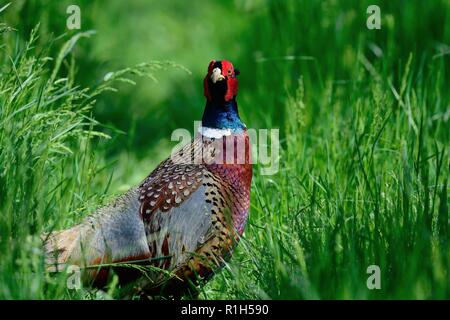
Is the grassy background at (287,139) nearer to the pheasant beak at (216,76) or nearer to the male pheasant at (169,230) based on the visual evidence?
the male pheasant at (169,230)

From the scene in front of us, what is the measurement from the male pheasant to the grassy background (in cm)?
11

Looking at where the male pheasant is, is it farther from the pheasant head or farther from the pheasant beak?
the pheasant beak

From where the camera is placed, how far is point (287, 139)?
4273 millimetres

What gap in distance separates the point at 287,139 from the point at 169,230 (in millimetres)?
1178

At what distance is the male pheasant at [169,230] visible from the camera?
320 cm

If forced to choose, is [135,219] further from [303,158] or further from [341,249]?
[303,158]

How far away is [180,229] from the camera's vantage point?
3.28 m

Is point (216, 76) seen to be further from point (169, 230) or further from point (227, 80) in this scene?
point (169, 230)

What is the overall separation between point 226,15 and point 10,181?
4125 mm

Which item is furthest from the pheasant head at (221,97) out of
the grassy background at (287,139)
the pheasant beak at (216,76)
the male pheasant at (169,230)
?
the grassy background at (287,139)

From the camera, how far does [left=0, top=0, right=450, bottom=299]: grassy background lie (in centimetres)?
288

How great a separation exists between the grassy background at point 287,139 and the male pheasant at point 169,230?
11 centimetres

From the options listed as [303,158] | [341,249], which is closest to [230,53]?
[303,158]
